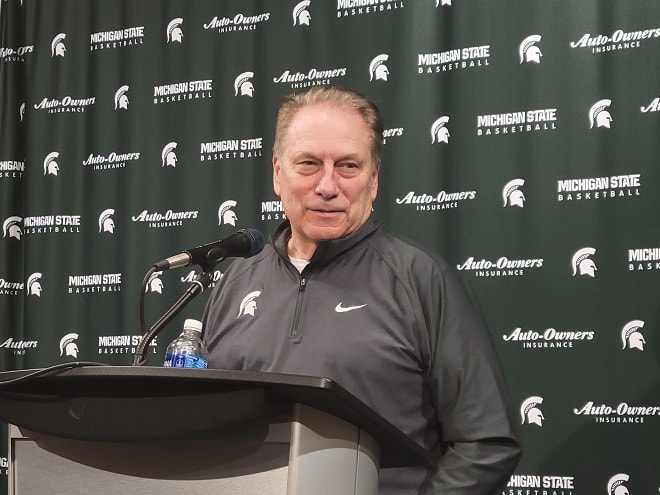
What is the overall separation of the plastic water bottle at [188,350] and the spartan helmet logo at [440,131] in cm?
208

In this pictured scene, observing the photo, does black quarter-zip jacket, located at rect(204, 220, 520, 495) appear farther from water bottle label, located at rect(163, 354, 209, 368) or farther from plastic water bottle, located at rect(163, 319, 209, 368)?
water bottle label, located at rect(163, 354, 209, 368)

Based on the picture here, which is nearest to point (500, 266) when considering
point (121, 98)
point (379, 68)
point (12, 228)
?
point (379, 68)

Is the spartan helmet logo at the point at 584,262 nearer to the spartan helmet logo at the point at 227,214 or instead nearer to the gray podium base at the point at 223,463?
the spartan helmet logo at the point at 227,214

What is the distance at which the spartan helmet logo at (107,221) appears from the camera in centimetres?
459

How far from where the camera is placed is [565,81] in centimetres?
362

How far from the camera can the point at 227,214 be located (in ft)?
14.1

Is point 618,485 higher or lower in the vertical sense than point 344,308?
lower

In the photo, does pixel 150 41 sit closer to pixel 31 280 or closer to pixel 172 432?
pixel 31 280

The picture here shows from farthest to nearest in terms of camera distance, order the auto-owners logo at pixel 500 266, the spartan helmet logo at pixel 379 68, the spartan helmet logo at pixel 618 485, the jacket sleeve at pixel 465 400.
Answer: the spartan helmet logo at pixel 379 68 < the auto-owners logo at pixel 500 266 < the spartan helmet logo at pixel 618 485 < the jacket sleeve at pixel 465 400

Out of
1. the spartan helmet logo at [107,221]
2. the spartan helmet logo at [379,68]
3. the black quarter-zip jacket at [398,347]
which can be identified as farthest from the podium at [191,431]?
the spartan helmet logo at [107,221]

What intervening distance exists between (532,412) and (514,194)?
0.92 metres

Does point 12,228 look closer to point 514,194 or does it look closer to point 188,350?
point 514,194

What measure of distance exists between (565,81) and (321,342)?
2247mm

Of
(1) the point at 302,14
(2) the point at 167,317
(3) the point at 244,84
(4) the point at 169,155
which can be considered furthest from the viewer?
(4) the point at 169,155
